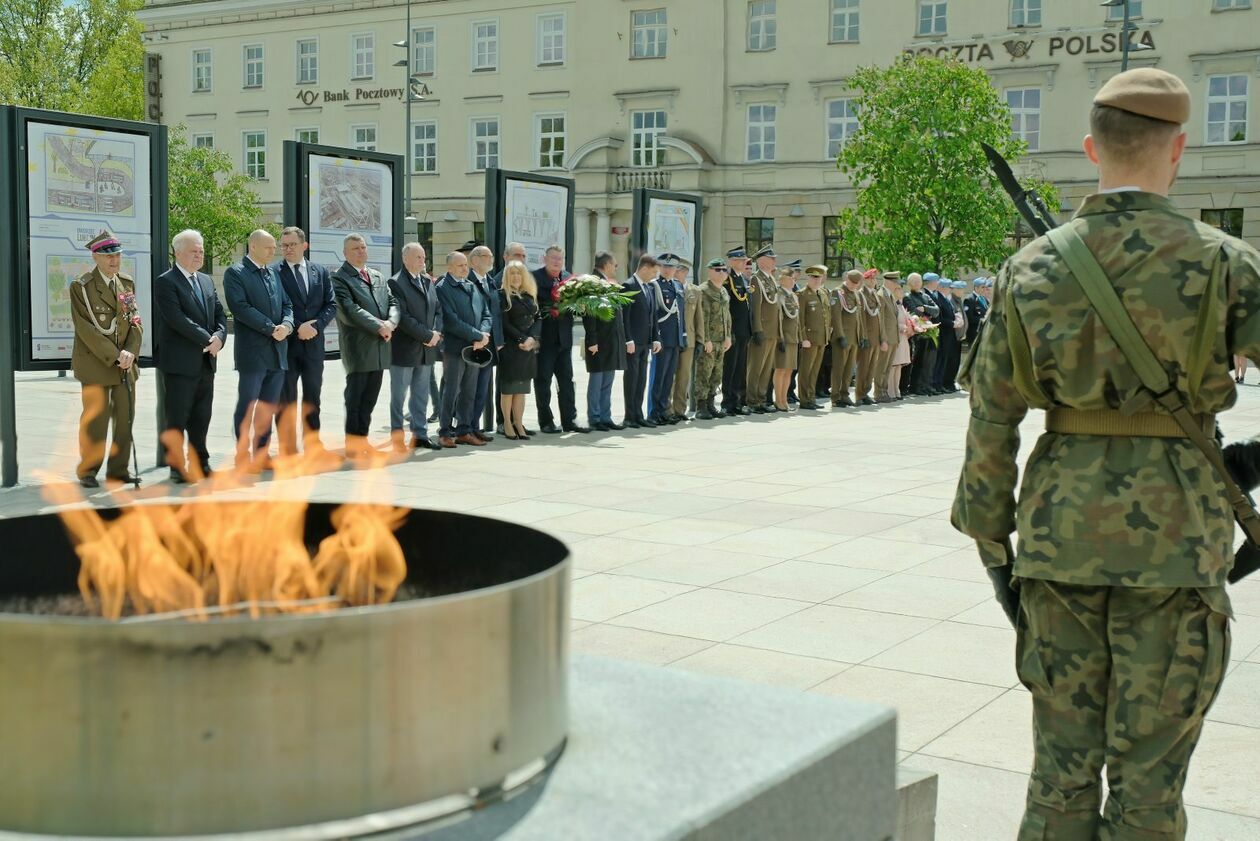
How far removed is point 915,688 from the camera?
Answer: 538 cm

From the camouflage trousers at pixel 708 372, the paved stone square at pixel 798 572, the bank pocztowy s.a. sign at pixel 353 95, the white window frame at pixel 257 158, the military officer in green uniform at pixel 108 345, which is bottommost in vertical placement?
the paved stone square at pixel 798 572

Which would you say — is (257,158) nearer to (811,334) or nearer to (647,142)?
(647,142)

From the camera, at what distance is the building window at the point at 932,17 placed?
146 ft

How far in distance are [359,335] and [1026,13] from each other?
1411 inches

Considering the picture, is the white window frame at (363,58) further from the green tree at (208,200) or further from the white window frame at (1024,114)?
the white window frame at (1024,114)

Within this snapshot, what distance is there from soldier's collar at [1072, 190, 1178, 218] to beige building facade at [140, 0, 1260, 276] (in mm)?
40637

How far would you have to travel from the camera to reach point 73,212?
10898 mm

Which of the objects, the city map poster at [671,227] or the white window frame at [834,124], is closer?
the city map poster at [671,227]

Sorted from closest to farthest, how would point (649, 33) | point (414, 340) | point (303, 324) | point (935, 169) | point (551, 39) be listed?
point (303, 324)
point (414, 340)
point (935, 169)
point (649, 33)
point (551, 39)

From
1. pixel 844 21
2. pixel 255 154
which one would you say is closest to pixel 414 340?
pixel 844 21

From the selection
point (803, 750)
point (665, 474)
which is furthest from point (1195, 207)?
point (803, 750)

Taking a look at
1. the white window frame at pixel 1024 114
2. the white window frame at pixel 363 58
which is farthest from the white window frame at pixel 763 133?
the white window frame at pixel 363 58

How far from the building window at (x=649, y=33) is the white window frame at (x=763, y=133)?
404cm

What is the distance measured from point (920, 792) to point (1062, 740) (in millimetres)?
546
